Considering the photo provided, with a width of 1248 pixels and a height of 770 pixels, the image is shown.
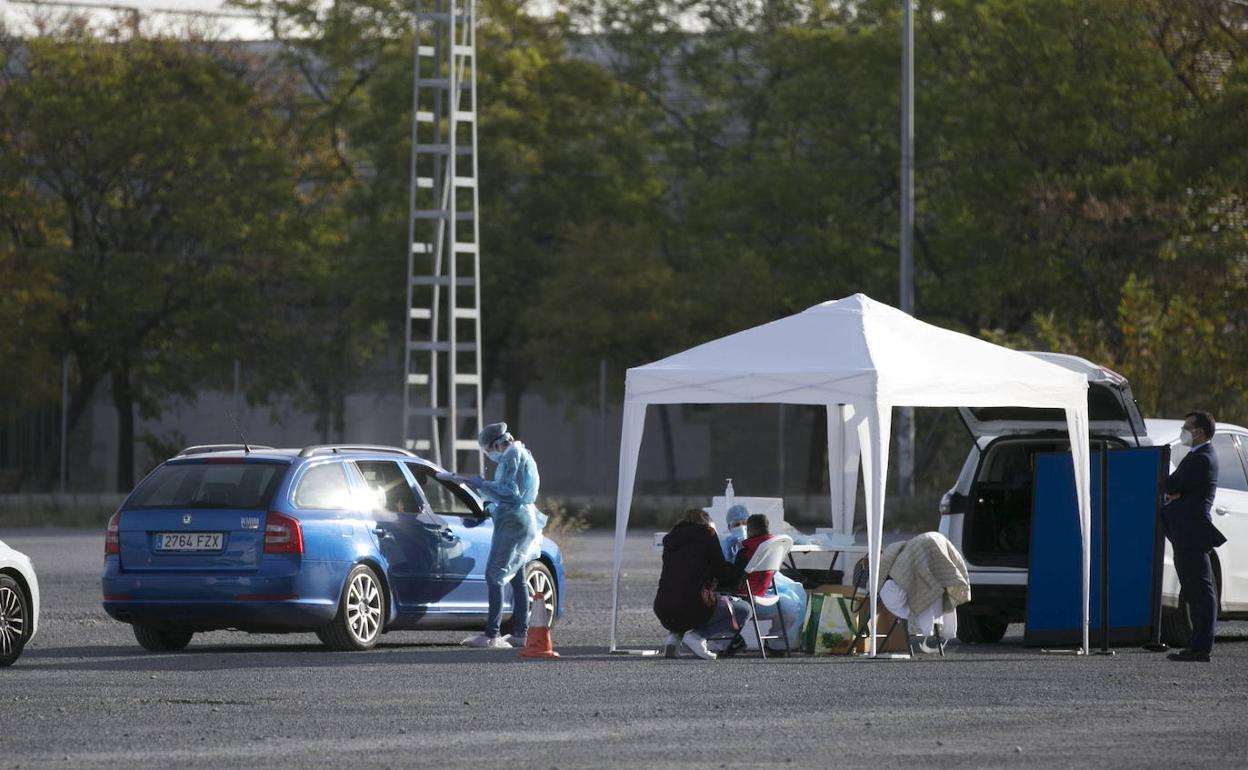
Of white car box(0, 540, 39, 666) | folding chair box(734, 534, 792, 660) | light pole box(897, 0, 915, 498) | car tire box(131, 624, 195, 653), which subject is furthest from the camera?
light pole box(897, 0, 915, 498)

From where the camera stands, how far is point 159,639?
18312 mm

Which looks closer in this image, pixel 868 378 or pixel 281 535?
pixel 868 378

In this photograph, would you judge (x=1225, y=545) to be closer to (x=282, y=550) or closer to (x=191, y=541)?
(x=282, y=550)

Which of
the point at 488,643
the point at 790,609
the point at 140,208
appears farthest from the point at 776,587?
the point at 140,208

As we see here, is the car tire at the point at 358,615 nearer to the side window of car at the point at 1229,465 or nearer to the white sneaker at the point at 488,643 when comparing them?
the white sneaker at the point at 488,643

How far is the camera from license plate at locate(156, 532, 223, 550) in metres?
17.5

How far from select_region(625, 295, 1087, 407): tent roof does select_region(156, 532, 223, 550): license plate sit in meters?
3.19

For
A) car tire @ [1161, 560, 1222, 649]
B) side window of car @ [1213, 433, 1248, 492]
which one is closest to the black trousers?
car tire @ [1161, 560, 1222, 649]

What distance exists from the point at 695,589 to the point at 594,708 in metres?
4.00

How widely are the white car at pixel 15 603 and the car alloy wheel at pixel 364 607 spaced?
7.74 feet

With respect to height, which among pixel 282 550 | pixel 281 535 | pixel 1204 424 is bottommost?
pixel 282 550

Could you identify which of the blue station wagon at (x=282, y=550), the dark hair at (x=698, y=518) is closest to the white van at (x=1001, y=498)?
the dark hair at (x=698, y=518)

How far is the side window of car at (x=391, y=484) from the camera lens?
18594 mm

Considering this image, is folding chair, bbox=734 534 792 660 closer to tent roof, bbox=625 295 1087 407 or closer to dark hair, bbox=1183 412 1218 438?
tent roof, bbox=625 295 1087 407
